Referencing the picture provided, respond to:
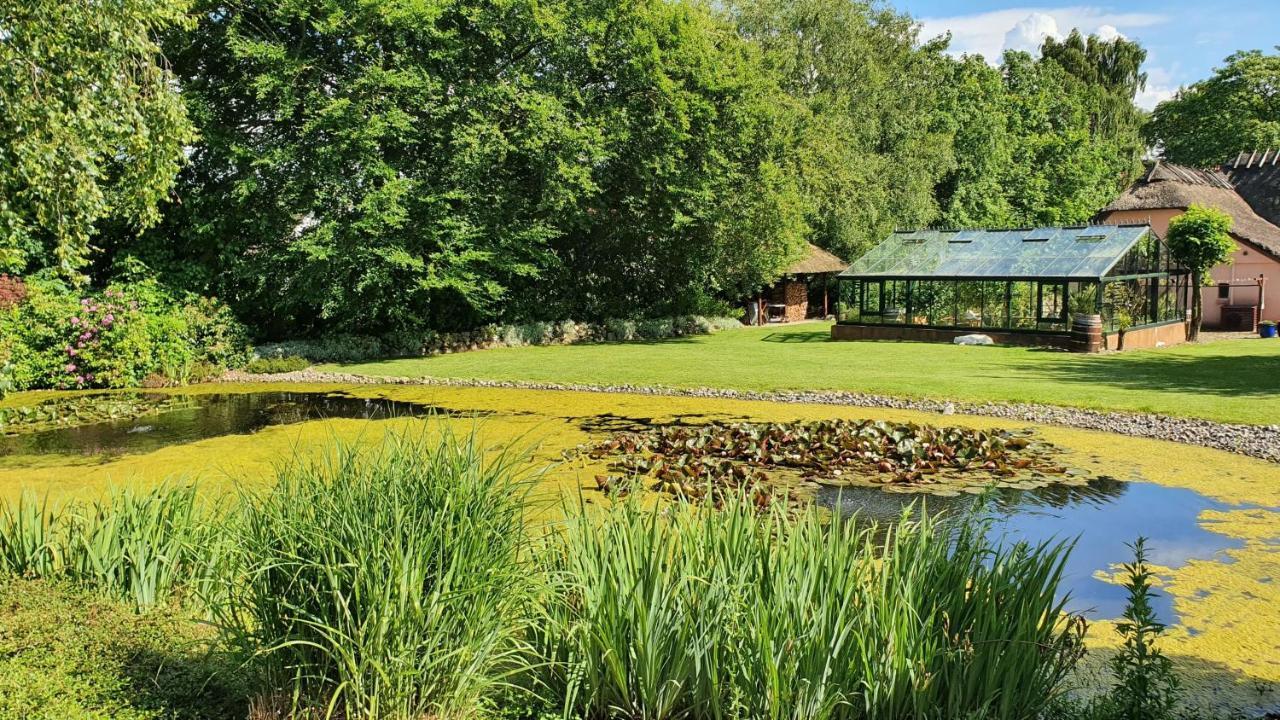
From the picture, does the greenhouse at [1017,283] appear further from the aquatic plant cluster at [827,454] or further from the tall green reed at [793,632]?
the tall green reed at [793,632]

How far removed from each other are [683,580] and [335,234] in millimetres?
19570

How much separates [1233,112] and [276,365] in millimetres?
51475

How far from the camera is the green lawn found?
13.9 metres

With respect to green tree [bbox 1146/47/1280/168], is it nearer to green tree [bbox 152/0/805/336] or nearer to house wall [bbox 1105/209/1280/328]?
house wall [bbox 1105/209/1280/328]

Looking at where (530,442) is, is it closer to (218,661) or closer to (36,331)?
(218,661)

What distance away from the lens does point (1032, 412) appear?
1312 cm

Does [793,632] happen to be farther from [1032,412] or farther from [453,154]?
[453,154]

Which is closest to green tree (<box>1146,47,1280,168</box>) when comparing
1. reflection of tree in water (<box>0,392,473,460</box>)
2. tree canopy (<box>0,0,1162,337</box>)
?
tree canopy (<box>0,0,1162,337</box>)

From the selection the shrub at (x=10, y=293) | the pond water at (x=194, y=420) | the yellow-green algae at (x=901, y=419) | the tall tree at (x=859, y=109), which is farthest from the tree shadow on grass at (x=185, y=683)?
the tall tree at (x=859, y=109)

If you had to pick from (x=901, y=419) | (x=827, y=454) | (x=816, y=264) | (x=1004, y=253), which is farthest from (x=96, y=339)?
(x=816, y=264)

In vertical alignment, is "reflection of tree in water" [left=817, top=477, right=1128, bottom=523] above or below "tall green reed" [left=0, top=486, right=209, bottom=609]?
below

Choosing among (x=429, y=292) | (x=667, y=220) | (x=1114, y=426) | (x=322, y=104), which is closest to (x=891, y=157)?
(x=667, y=220)

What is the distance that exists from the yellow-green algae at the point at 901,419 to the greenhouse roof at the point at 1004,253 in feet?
38.3

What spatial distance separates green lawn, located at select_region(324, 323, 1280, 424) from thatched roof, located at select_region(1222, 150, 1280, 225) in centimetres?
1723
